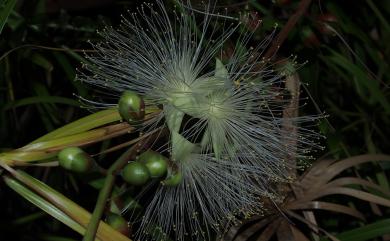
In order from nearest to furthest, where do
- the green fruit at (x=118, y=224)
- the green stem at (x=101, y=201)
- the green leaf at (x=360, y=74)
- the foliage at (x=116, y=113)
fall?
the green stem at (x=101, y=201) → the green fruit at (x=118, y=224) → the foliage at (x=116, y=113) → the green leaf at (x=360, y=74)

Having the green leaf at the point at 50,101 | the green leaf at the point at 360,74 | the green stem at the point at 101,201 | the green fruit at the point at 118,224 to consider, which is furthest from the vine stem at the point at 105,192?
the green leaf at the point at 360,74

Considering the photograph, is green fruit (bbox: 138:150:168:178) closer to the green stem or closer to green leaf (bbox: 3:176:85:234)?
the green stem

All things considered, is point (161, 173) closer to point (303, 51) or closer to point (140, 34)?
point (140, 34)

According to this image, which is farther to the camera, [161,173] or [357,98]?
[357,98]

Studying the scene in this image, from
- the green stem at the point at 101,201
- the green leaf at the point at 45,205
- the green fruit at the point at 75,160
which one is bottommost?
the green leaf at the point at 45,205

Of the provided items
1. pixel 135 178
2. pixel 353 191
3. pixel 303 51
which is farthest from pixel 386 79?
pixel 135 178

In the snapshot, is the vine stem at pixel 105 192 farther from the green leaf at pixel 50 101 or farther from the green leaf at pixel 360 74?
the green leaf at pixel 360 74

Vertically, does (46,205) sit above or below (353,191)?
below
